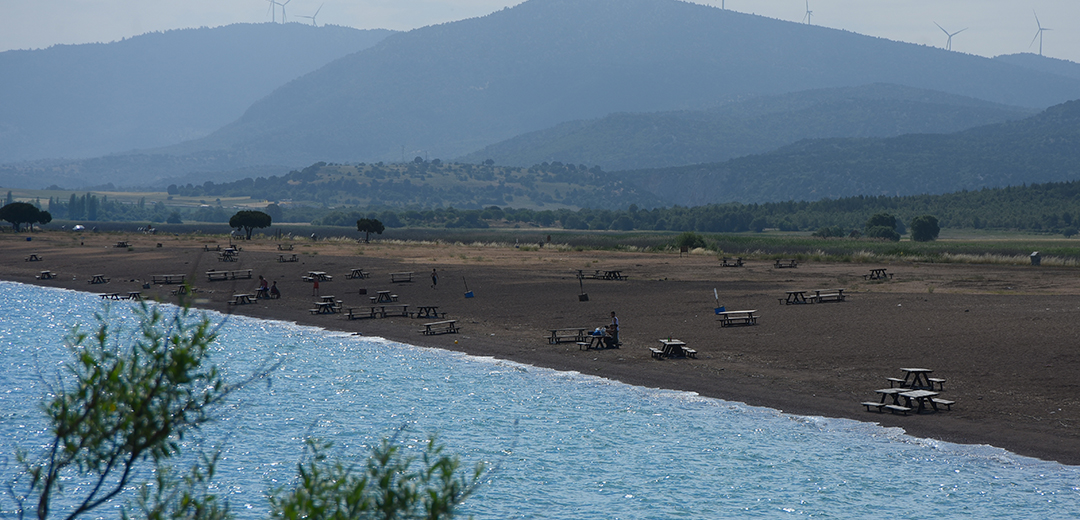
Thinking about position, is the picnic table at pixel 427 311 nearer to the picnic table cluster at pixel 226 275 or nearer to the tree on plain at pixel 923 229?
the picnic table cluster at pixel 226 275

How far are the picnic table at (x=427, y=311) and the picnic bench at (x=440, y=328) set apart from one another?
98.0 inches

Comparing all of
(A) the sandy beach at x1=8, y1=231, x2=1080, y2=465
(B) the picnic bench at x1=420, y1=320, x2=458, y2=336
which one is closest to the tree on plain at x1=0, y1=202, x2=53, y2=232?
(A) the sandy beach at x1=8, y1=231, x2=1080, y2=465

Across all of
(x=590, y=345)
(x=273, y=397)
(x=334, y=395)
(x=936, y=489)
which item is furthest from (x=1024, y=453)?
(x=273, y=397)

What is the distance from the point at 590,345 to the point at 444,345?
19.0ft

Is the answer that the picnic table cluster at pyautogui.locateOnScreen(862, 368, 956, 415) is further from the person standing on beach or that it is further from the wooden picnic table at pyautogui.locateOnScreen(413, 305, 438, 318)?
the wooden picnic table at pyautogui.locateOnScreen(413, 305, 438, 318)

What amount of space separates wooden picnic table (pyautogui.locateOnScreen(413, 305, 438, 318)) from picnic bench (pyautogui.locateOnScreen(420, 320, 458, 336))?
Result: 2.49 metres

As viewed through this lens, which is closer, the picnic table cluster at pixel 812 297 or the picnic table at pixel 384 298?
the picnic table cluster at pixel 812 297

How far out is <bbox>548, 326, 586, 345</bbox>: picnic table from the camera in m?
33.8

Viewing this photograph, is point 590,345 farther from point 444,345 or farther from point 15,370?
point 15,370

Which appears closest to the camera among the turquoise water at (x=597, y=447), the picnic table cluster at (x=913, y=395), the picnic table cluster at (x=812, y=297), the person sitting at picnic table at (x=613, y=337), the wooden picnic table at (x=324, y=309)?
the turquoise water at (x=597, y=447)

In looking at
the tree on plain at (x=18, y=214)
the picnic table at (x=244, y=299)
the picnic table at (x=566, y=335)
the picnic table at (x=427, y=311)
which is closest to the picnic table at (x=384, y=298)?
the picnic table at (x=427, y=311)

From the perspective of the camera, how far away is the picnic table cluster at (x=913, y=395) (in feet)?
72.7

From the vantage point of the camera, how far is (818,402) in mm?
23578

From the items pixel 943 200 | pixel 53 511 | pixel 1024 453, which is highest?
pixel 943 200
